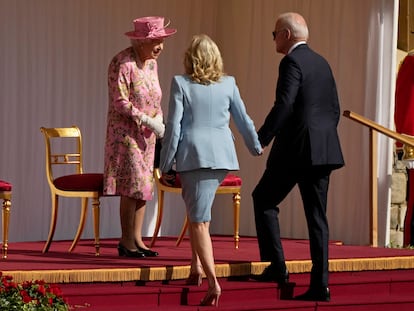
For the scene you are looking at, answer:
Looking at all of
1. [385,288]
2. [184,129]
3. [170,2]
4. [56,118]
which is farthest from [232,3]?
[184,129]

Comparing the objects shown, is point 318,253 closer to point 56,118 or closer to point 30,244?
point 30,244

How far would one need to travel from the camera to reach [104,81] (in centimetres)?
964

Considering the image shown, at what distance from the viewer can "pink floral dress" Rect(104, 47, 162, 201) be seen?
6969mm

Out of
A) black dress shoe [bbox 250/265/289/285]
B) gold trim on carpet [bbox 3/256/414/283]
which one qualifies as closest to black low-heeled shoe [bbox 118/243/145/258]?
gold trim on carpet [bbox 3/256/414/283]

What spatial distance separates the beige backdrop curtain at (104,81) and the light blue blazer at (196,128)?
3291 millimetres

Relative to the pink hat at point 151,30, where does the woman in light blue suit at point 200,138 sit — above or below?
below

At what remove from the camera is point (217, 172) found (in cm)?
604

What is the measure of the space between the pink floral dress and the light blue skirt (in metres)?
1.04

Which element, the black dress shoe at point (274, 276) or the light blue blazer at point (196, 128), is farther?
the black dress shoe at point (274, 276)

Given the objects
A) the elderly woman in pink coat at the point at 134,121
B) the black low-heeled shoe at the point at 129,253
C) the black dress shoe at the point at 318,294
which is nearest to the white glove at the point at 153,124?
the elderly woman in pink coat at the point at 134,121

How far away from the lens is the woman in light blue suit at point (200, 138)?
5.96 meters

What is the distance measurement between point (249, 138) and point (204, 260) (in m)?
0.65

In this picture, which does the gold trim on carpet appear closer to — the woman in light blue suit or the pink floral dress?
the woman in light blue suit

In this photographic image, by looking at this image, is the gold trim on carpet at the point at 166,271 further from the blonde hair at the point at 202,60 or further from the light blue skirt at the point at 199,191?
the blonde hair at the point at 202,60
